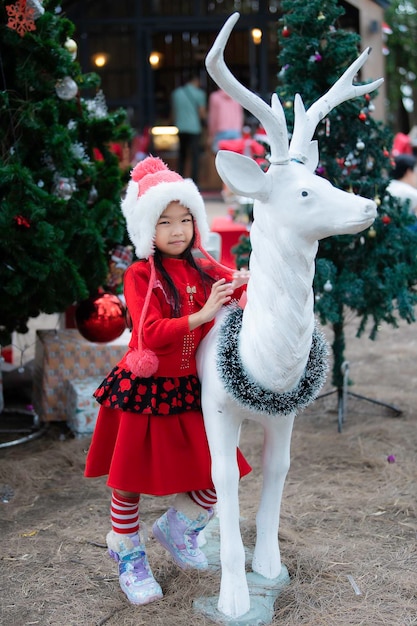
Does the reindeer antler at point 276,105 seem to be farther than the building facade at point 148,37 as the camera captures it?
No

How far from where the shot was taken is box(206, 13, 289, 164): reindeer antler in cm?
245

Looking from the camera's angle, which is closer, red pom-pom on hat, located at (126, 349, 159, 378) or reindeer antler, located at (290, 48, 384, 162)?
reindeer antler, located at (290, 48, 384, 162)

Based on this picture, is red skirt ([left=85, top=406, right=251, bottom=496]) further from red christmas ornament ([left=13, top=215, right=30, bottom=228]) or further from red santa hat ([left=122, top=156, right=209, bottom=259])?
red christmas ornament ([left=13, top=215, right=30, bottom=228])

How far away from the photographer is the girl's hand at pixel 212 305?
8.96 feet

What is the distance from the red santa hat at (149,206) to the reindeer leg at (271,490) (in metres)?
0.49

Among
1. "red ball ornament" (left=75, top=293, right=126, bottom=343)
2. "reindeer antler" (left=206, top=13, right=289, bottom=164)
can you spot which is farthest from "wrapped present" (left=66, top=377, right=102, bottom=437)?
"reindeer antler" (left=206, top=13, right=289, bottom=164)

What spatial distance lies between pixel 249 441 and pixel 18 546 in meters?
1.69

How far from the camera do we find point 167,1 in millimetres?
13586

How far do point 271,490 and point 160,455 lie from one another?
44 cm

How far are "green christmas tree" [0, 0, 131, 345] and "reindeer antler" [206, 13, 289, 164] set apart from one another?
1.77m

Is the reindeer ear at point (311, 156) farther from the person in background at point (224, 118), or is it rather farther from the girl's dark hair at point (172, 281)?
the person in background at point (224, 118)

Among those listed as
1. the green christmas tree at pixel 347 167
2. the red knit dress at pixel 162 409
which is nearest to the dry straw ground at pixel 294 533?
the red knit dress at pixel 162 409

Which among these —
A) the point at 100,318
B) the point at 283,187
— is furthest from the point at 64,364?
the point at 283,187

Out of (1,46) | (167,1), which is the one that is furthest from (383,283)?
(167,1)
